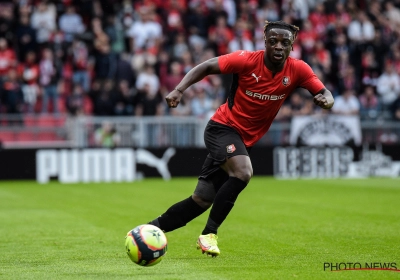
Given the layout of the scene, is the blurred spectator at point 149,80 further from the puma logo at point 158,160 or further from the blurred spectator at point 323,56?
the blurred spectator at point 323,56

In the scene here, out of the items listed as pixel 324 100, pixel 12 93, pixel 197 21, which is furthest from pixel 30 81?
pixel 324 100

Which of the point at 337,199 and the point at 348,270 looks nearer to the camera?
the point at 348,270

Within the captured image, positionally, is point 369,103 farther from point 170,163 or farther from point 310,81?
point 310,81

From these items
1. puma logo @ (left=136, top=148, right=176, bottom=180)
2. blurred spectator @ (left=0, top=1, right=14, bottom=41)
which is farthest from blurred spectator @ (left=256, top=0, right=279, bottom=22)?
blurred spectator @ (left=0, top=1, right=14, bottom=41)

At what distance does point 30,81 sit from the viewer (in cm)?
2025

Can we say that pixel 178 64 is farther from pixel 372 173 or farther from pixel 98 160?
pixel 372 173

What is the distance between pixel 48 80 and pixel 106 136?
2.06 meters

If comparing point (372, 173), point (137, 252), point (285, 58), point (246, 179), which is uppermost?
point (285, 58)

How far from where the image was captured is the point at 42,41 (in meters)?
21.7

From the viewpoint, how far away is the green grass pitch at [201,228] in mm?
7094

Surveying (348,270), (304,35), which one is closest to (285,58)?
(348,270)

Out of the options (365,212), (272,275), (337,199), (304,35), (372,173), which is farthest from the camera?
(304,35)

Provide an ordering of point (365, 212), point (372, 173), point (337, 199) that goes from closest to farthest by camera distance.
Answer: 1. point (365, 212)
2. point (337, 199)
3. point (372, 173)

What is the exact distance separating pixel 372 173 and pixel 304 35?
16.2 feet
